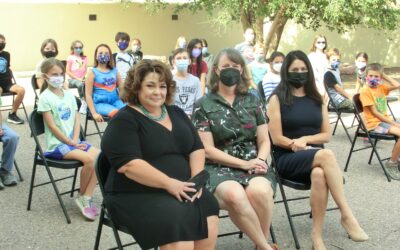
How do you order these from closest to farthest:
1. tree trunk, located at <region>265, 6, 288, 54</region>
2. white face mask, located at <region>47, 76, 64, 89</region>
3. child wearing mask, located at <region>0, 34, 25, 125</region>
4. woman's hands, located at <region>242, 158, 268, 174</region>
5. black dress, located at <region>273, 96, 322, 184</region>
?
woman's hands, located at <region>242, 158, 268, 174</region>
black dress, located at <region>273, 96, 322, 184</region>
white face mask, located at <region>47, 76, 64, 89</region>
child wearing mask, located at <region>0, 34, 25, 125</region>
tree trunk, located at <region>265, 6, 288, 54</region>

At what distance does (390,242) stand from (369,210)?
84 centimetres

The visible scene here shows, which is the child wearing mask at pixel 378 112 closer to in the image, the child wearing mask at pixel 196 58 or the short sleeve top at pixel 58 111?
the child wearing mask at pixel 196 58

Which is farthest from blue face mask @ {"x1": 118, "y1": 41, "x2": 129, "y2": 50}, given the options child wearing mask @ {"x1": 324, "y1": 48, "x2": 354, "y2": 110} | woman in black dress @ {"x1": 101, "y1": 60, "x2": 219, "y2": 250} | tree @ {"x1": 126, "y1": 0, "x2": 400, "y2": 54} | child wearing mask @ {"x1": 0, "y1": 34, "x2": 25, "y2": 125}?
woman in black dress @ {"x1": 101, "y1": 60, "x2": 219, "y2": 250}

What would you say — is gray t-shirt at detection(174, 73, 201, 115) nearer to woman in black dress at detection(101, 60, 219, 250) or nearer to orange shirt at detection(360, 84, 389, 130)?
orange shirt at detection(360, 84, 389, 130)

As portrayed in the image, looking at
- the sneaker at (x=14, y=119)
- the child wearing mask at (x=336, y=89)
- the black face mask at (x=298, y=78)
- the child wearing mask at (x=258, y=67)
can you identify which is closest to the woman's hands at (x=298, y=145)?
the black face mask at (x=298, y=78)

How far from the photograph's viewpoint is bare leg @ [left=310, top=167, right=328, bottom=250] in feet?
14.4

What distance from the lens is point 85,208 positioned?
5145mm

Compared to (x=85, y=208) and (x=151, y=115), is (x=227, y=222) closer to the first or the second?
(x=85, y=208)

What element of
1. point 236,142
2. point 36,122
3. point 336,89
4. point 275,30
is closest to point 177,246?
point 236,142

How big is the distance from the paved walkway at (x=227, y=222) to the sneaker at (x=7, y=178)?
84 mm

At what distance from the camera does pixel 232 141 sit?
4402 mm

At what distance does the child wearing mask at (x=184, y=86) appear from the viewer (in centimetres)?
684

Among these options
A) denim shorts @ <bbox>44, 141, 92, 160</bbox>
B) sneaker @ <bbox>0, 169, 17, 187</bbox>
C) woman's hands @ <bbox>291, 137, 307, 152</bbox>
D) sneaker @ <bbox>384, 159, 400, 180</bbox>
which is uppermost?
woman's hands @ <bbox>291, 137, 307, 152</bbox>

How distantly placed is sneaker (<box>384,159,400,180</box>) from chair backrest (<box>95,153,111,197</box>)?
13.4 ft
